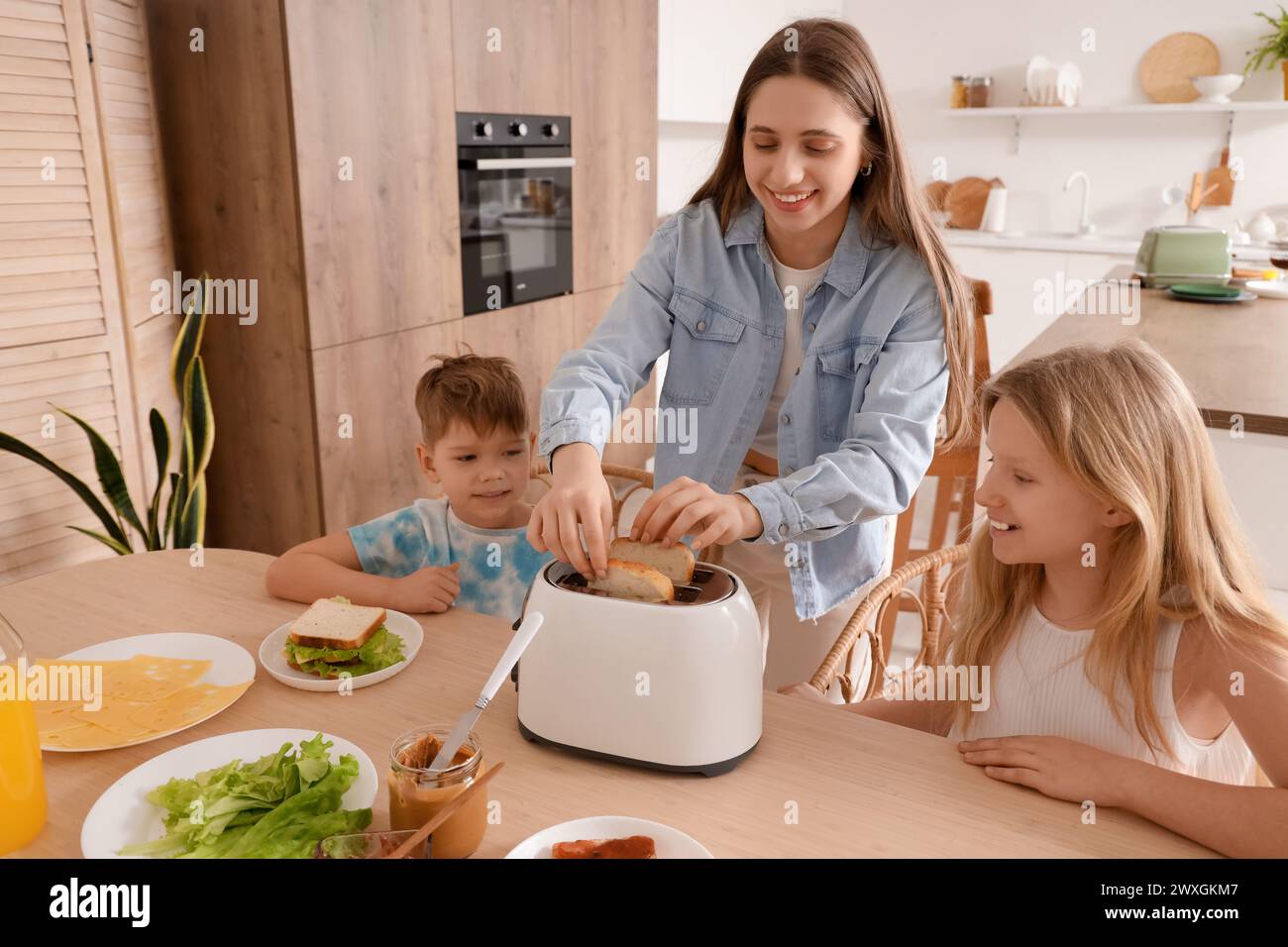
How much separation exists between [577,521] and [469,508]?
22.9 inches

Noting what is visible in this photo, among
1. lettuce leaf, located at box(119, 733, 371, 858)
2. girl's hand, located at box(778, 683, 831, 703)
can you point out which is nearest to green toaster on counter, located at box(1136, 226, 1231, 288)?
girl's hand, located at box(778, 683, 831, 703)

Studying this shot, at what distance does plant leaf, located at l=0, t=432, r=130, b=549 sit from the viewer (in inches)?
73.6

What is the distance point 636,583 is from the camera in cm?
93

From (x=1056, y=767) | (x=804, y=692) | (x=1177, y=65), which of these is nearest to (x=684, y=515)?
(x=804, y=692)

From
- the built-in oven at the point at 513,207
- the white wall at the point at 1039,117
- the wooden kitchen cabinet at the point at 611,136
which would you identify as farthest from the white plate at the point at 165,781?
the white wall at the point at 1039,117

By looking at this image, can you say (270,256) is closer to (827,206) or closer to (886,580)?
(827,206)

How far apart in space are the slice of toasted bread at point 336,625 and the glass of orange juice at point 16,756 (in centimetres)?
31

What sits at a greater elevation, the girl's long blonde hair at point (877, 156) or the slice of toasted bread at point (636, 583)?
the girl's long blonde hair at point (877, 156)

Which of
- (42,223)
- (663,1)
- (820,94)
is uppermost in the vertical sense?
(663,1)

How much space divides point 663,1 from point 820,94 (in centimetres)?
304

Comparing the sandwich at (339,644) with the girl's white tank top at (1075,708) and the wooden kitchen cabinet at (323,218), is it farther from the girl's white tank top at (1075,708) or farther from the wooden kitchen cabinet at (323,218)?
the wooden kitchen cabinet at (323,218)

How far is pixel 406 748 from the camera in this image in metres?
0.84

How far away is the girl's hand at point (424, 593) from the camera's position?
127 centimetres

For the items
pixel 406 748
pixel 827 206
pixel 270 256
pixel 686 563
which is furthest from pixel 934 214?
pixel 270 256
